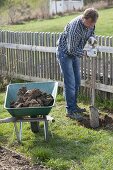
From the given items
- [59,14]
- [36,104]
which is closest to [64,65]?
[36,104]

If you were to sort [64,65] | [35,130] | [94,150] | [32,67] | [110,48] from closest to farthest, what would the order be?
1. [94,150]
2. [35,130]
3. [64,65]
4. [110,48]
5. [32,67]

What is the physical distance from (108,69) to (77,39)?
165 cm

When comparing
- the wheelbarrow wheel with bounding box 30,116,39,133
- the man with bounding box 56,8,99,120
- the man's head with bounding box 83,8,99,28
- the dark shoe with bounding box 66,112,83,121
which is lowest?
the dark shoe with bounding box 66,112,83,121

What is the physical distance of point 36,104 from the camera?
22.2 ft

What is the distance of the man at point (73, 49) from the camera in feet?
23.4

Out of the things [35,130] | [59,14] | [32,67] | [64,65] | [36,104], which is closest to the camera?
[36,104]

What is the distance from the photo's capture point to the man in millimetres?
7145

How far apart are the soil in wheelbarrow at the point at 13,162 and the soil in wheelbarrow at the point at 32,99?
2.52 ft

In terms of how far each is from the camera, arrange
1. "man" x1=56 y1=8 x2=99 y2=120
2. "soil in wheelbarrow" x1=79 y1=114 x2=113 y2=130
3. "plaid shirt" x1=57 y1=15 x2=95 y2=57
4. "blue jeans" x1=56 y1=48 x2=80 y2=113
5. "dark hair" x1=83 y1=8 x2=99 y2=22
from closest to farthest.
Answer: "dark hair" x1=83 y1=8 x2=99 y2=22
"man" x1=56 y1=8 x2=99 y2=120
"plaid shirt" x1=57 y1=15 x2=95 y2=57
"soil in wheelbarrow" x1=79 y1=114 x2=113 y2=130
"blue jeans" x1=56 y1=48 x2=80 y2=113

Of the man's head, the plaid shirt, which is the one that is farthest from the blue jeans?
the man's head

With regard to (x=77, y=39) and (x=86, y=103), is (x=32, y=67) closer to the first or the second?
(x=86, y=103)

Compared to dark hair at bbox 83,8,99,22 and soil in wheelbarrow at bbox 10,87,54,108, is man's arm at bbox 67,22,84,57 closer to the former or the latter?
dark hair at bbox 83,8,99,22

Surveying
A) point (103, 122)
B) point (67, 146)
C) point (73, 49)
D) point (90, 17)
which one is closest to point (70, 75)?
point (73, 49)

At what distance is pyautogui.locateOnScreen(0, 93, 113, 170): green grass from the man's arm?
1245mm
